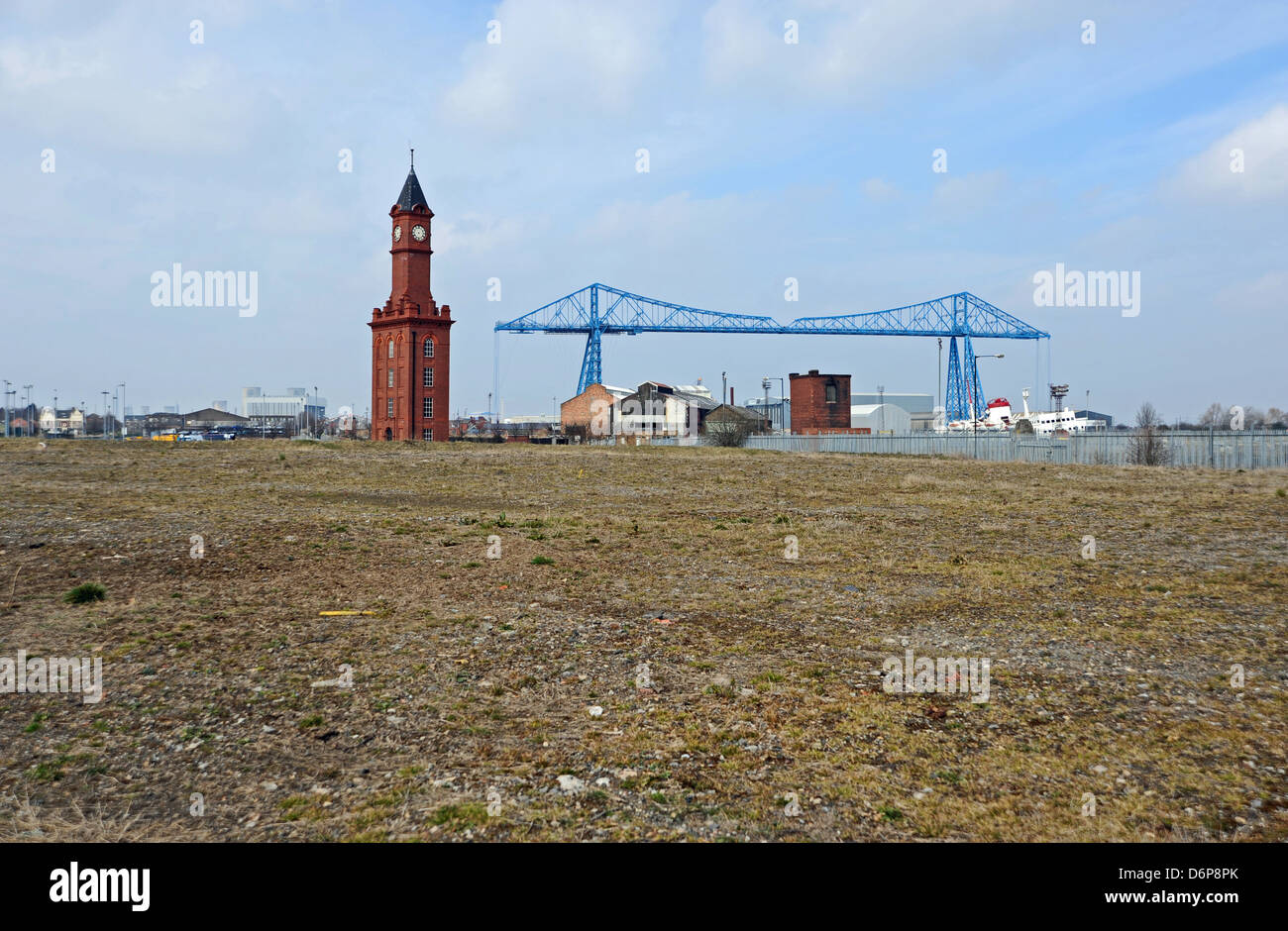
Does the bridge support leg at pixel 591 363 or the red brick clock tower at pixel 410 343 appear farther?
the bridge support leg at pixel 591 363

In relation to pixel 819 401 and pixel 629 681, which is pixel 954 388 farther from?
pixel 629 681

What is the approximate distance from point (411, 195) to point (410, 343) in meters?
12.9

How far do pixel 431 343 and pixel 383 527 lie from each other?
54.3 m

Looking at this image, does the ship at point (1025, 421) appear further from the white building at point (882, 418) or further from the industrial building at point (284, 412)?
the industrial building at point (284, 412)

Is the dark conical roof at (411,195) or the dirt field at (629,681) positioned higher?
the dark conical roof at (411,195)

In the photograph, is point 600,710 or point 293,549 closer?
point 600,710

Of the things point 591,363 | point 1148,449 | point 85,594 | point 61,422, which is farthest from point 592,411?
point 61,422

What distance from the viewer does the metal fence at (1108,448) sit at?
42.7 metres

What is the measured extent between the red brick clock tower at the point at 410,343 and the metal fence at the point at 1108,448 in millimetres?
37234

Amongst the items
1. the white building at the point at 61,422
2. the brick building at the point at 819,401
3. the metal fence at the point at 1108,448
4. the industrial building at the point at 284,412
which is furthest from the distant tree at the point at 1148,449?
the white building at the point at 61,422

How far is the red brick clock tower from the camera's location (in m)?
66.8

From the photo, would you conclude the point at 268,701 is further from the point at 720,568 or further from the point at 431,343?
the point at 431,343

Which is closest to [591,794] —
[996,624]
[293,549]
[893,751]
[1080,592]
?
[893,751]

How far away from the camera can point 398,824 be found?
4566mm
